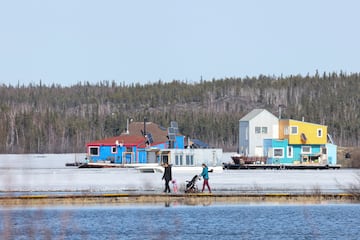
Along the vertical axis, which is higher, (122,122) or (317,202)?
(122,122)

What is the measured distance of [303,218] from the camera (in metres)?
38.8

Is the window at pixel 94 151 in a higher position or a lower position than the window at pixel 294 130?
lower

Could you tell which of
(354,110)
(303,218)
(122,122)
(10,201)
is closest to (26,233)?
(10,201)

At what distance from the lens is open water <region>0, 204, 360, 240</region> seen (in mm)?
33000

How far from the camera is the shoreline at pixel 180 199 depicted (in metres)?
42.4

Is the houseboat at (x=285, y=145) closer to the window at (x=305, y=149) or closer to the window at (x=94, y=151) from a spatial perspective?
the window at (x=305, y=149)

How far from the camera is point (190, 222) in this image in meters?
37.2

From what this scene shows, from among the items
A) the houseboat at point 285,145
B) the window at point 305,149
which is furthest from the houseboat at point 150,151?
the window at point 305,149

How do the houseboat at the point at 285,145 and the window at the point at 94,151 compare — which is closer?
the houseboat at the point at 285,145

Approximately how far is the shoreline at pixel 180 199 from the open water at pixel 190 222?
1.04 feet

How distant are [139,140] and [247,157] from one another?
450 inches

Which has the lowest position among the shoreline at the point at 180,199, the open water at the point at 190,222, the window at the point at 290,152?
the open water at the point at 190,222

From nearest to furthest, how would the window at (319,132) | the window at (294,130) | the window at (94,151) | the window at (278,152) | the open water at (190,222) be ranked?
the open water at (190,222) < the window at (319,132) < the window at (294,130) < the window at (278,152) < the window at (94,151)

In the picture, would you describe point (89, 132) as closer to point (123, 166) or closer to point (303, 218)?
point (123, 166)
